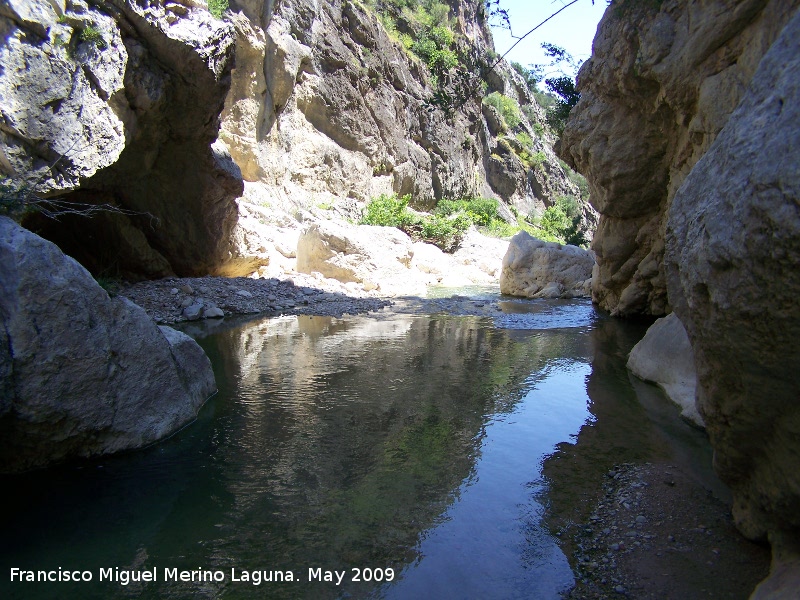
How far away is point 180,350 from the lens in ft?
20.6

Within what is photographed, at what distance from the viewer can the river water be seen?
3.45m

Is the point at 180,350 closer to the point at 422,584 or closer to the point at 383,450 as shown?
the point at 383,450

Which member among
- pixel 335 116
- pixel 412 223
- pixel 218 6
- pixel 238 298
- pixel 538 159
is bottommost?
pixel 238 298

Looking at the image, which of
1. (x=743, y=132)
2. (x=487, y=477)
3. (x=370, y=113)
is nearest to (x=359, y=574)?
(x=487, y=477)

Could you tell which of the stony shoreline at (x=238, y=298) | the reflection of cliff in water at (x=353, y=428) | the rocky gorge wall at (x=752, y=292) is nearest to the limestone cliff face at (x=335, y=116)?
the stony shoreline at (x=238, y=298)

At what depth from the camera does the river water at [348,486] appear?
11.3 feet

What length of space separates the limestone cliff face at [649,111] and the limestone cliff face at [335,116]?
14.9 metres

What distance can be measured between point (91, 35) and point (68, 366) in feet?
23.1

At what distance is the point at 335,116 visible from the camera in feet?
97.5

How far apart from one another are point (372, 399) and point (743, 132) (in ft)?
16.9

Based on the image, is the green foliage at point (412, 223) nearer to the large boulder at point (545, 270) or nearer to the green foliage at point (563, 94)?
the large boulder at point (545, 270)

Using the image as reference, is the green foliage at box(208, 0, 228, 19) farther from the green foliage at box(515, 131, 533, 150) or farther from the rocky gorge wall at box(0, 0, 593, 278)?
the green foliage at box(515, 131, 533, 150)

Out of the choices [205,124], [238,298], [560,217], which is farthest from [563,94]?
[560,217]

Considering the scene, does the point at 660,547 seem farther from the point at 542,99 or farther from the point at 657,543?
the point at 542,99
